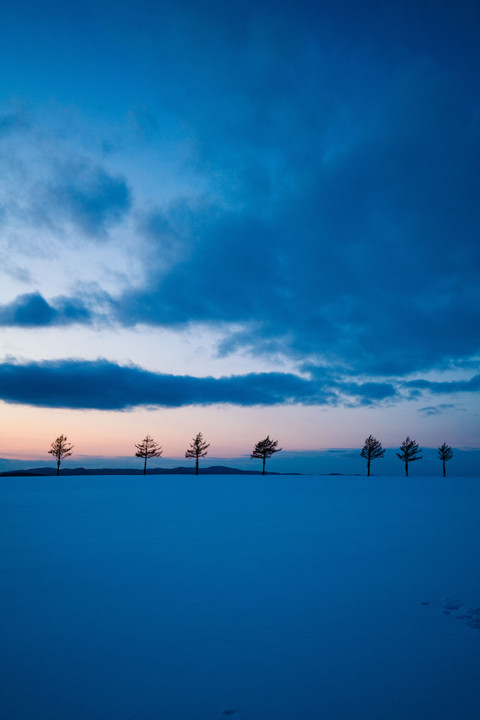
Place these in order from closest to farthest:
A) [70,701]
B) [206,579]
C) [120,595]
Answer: [70,701] < [120,595] < [206,579]

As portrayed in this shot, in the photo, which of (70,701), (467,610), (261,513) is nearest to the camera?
(70,701)

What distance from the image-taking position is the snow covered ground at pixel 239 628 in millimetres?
3941

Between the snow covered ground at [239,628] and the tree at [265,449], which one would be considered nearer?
the snow covered ground at [239,628]

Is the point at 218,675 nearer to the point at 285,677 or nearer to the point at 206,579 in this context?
the point at 285,677

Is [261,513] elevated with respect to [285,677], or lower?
lower

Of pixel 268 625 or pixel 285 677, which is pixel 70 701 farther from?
pixel 268 625

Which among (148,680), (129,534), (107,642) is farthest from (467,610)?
(129,534)

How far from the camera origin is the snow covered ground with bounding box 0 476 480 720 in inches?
155

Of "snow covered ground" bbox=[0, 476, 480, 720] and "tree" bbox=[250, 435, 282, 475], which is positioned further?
"tree" bbox=[250, 435, 282, 475]

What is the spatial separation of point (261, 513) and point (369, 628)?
12.5m

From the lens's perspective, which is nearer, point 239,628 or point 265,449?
point 239,628

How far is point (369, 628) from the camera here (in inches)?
216

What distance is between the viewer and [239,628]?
217 inches

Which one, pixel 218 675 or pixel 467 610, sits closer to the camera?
pixel 218 675
